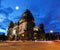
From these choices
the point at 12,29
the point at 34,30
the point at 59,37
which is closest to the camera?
the point at 59,37

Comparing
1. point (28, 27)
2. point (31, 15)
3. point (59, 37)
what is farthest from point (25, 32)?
point (59, 37)

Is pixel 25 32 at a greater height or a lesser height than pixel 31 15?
lesser

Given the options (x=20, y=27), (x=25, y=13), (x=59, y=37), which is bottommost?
(x=59, y=37)

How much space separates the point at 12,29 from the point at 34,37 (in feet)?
97.0

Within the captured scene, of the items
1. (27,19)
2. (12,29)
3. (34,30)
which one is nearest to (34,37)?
(34,30)

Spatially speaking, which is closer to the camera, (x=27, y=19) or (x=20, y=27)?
Result: (x=27, y=19)

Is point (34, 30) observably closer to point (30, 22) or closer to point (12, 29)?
point (30, 22)

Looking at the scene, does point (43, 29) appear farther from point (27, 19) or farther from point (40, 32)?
point (27, 19)

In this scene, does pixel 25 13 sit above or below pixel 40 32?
above

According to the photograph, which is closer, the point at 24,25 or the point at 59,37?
the point at 59,37

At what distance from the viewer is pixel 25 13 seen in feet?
321

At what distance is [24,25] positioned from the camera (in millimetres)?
101812

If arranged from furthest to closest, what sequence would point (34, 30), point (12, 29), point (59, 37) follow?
point (12, 29) → point (34, 30) → point (59, 37)

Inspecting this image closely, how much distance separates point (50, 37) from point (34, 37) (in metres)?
8.05
